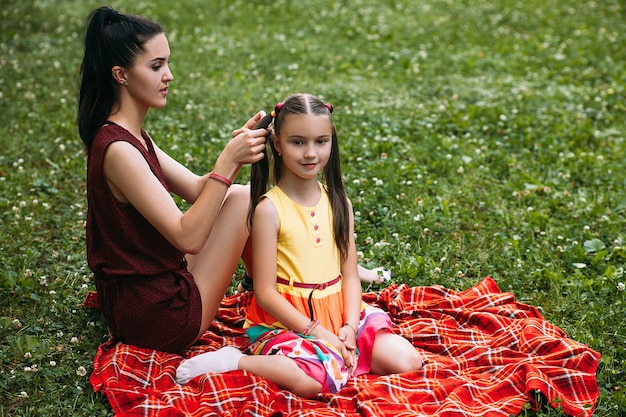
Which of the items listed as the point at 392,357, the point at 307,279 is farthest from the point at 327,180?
the point at 392,357

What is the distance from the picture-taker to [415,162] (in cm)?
637

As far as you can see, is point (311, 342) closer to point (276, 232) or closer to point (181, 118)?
point (276, 232)

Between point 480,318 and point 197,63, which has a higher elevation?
point 197,63

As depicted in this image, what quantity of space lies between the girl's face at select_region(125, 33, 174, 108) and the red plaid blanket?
1288mm

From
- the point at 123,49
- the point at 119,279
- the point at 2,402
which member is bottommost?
the point at 2,402

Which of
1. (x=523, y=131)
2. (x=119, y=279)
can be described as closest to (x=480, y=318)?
(x=119, y=279)

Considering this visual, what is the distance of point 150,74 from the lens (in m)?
3.53

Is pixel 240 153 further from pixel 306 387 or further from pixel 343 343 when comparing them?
pixel 306 387

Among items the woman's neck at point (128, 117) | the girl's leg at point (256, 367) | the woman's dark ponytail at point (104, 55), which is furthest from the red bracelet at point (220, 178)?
the girl's leg at point (256, 367)

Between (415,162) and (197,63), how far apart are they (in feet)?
14.3

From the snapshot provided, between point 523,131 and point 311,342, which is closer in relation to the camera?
point 311,342

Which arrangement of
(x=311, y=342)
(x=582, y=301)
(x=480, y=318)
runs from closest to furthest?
1. (x=311, y=342)
2. (x=480, y=318)
3. (x=582, y=301)

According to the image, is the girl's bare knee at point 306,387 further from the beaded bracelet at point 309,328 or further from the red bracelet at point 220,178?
the red bracelet at point 220,178

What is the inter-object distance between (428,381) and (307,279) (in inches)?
31.0
